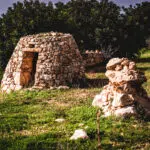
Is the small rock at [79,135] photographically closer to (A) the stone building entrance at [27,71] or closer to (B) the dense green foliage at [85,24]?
(A) the stone building entrance at [27,71]

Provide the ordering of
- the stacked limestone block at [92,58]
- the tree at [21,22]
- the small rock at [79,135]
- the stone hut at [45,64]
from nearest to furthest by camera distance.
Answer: the small rock at [79,135] → the stone hut at [45,64] → the tree at [21,22] → the stacked limestone block at [92,58]

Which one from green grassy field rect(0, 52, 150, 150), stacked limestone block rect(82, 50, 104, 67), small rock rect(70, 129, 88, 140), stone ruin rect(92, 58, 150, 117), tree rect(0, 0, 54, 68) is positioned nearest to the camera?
green grassy field rect(0, 52, 150, 150)

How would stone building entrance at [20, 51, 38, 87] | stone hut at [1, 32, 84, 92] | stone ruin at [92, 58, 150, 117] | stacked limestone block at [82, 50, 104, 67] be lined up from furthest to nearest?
stacked limestone block at [82, 50, 104, 67] → stone building entrance at [20, 51, 38, 87] → stone hut at [1, 32, 84, 92] → stone ruin at [92, 58, 150, 117]

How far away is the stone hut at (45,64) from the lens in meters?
16.4

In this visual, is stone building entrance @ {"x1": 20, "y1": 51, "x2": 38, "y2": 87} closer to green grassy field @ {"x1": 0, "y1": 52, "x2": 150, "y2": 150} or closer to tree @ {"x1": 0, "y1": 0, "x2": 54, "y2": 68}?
green grassy field @ {"x1": 0, "y1": 52, "x2": 150, "y2": 150}

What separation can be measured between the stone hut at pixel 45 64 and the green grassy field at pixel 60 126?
2826 mm

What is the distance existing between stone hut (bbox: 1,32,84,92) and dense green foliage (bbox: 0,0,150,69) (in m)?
5.96

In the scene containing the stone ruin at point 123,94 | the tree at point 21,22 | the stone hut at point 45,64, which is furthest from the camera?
the tree at point 21,22

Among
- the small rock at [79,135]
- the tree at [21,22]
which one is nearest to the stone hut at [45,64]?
the tree at [21,22]

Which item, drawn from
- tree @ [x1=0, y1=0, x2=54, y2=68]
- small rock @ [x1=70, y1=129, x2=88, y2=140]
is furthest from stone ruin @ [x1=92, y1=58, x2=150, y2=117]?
tree @ [x1=0, y1=0, x2=54, y2=68]

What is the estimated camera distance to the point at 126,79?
11.0 meters

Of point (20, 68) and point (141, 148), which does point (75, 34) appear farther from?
point (141, 148)

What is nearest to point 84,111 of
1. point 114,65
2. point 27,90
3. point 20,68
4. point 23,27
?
point 114,65

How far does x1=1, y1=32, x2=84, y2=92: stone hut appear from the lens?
53.8 feet
